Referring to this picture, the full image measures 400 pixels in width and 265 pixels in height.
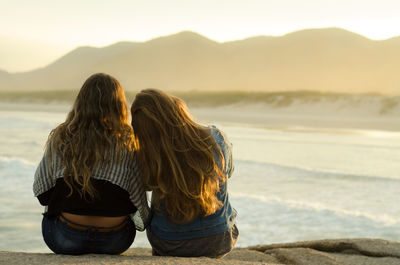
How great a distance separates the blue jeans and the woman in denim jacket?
28cm

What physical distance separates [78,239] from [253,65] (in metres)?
149

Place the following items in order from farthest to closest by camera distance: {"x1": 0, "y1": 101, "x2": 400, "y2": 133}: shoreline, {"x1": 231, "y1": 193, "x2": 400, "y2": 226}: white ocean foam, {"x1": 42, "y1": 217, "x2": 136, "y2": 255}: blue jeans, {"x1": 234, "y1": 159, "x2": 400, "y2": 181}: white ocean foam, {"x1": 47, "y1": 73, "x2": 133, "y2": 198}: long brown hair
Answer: {"x1": 0, "y1": 101, "x2": 400, "y2": 133}: shoreline, {"x1": 234, "y1": 159, "x2": 400, "y2": 181}: white ocean foam, {"x1": 231, "y1": 193, "x2": 400, "y2": 226}: white ocean foam, {"x1": 42, "y1": 217, "x2": 136, "y2": 255}: blue jeans, {"x1": 47, "y1": 73, "x2": 133, "y2": 198}: long brown hair

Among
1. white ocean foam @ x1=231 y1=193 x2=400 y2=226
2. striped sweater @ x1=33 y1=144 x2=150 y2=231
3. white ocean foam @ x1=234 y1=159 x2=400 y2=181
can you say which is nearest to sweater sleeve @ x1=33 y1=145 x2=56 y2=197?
striped sweater @ x1=33 y1=144 x2=150 y2=231

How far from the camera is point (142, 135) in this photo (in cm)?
307

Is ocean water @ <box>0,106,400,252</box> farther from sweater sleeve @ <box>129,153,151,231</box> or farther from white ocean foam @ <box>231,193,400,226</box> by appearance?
Answer: sweater sleeve @ <box>129,153,151,231</box>

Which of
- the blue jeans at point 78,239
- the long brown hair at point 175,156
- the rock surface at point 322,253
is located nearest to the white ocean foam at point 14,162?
the rock surface at point 322,253

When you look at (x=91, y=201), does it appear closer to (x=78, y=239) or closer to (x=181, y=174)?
(x=78, y=239)

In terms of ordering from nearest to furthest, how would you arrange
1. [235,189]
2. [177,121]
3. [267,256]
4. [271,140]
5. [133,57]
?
[177,121]
[267,256]
[235,189]
[271,140]
[133,57]

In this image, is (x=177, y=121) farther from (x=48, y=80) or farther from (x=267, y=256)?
(x=48, y=80)

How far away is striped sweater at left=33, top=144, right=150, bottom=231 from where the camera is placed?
9.95 ft

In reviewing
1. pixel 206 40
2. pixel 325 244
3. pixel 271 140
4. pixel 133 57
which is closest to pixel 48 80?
pixel 133 57

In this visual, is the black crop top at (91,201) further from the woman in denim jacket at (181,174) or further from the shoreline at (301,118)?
the shoreline at (301,118)

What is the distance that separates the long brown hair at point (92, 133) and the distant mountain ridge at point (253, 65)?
107 meters

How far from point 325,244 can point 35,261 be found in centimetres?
233
